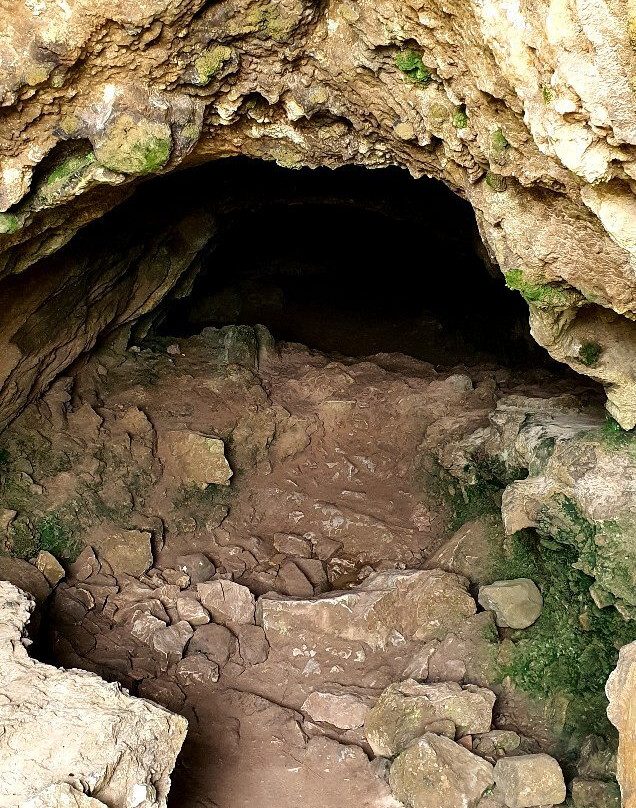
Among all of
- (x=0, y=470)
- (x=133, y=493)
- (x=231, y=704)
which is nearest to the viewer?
(x=231, y=704)

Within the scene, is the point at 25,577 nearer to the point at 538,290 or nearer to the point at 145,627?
the point at 145,627

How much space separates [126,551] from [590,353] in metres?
4.99

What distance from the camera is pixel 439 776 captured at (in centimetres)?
521

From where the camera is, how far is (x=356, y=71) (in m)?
4.23

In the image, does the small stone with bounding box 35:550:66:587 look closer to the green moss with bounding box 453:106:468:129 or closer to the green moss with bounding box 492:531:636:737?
the green moss with bounding box 492:531:636:737

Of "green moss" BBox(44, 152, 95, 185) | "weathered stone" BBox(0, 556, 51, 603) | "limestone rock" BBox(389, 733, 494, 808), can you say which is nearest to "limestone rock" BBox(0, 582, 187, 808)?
"limestone rock" BBox(389, 733, 494, 808)

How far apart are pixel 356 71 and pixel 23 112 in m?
1.94

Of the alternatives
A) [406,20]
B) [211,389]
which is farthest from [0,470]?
[406,20]

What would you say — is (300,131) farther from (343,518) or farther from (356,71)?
(343,518)

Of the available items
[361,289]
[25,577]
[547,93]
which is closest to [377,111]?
[547,93]

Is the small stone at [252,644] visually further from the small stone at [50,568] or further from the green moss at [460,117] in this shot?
the green moss at [460,117]

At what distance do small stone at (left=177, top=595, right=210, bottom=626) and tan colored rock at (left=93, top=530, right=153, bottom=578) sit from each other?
662 millimetres

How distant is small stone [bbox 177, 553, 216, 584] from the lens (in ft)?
24.6

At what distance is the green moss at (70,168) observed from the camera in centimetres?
446
